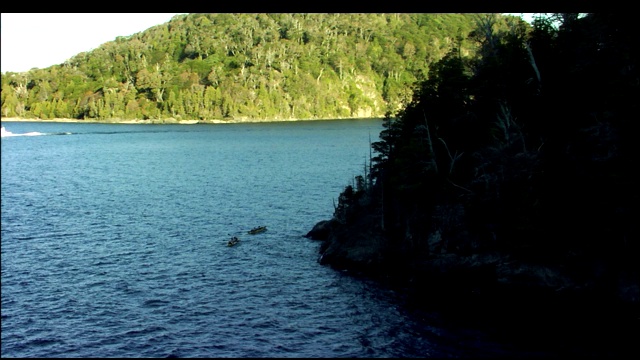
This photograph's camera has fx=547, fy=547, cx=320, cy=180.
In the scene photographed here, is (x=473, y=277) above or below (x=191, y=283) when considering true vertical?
above

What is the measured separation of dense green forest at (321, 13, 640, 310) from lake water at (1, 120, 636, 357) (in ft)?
23.3

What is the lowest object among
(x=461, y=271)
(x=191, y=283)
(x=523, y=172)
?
(x=191, y=283)

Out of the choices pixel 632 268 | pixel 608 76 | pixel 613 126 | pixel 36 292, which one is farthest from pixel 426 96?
pixel 36 292

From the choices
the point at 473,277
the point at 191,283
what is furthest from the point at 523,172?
the point at 191,283

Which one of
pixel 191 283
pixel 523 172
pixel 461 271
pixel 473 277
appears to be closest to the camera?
pixel 523 172

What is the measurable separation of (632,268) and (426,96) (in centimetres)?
2627

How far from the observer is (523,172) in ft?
134

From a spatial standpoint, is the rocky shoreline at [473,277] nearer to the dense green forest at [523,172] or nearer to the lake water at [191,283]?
the dense green forest at [523,172]

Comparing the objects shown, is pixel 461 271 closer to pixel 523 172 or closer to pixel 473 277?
pixel 473 277

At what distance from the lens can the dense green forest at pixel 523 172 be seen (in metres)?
35.8

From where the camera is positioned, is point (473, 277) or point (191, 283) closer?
point (473, 277)

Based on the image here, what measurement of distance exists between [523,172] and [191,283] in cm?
2723

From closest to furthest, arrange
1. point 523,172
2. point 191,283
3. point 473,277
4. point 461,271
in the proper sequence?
point 523,172, point 473,277, point 461,271, point 191,283

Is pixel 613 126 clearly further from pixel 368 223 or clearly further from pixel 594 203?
pixel 368 223
